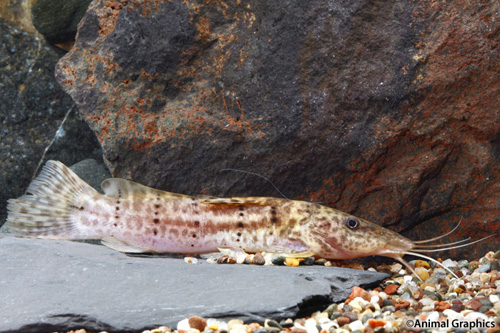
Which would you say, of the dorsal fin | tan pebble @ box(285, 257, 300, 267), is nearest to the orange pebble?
tan pebble @ box(285, 257, 300, 267)

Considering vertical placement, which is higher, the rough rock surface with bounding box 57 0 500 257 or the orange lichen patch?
the orange lichen patch

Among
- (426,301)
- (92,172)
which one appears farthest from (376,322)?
(92,172)

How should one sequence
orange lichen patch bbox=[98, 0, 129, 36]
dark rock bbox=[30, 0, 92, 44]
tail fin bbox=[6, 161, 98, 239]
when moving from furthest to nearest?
dark rock bbox=[30, 0, 92, 44], orange lichen patch bbox=[98, 0, 129, 36], tail fin bbox=[6, 161, 98, 239]

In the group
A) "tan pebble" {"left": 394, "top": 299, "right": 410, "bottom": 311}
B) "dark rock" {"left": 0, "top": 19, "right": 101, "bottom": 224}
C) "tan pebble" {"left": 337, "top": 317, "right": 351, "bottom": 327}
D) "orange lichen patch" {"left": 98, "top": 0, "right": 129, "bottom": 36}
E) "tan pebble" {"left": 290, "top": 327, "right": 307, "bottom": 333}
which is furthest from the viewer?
"dark rock" {"left": 0, "top": 19, "right": 101, "bottom": 224}

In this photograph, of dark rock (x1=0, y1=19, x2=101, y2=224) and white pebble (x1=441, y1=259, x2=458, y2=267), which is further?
dark rock (x1=0, y1=19, x2=101, y2=224)

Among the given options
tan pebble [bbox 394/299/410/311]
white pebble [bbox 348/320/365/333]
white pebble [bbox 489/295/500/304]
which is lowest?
white pebble [bbox 348/320/365/333]

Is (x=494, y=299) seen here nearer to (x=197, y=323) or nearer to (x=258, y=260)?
(x=258, y=260)

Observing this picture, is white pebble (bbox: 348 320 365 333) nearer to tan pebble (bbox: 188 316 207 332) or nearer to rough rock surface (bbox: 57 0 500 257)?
tan pebble (bbox: 188 316 207 332)

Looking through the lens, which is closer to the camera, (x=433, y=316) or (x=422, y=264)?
(x=433, y=316)

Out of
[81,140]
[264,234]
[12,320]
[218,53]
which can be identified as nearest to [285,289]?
[264,234]
